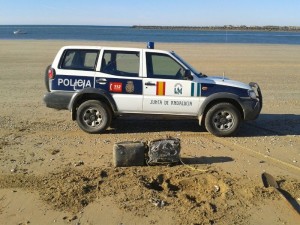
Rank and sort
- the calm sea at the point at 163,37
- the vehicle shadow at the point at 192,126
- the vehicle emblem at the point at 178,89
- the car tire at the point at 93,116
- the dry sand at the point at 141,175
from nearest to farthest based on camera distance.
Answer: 1. the dry sand at the point at 141,175
2. the vehicle emblem at the point at 178,89
3. the car tire at the point at 93,116
4. the vehicle shadow at the point at 192,126
5. the calm sea at the point at 163,37

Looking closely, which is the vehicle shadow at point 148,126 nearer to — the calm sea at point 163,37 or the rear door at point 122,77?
the rear door at point 122,77

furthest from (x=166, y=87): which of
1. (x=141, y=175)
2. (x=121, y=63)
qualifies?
(x=141, y=175)

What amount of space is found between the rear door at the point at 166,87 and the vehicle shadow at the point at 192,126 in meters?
0.31

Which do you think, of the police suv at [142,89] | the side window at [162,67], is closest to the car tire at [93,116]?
the police suv at [142,89]

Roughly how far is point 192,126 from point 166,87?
155 cm

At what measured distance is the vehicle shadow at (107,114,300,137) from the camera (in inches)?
354

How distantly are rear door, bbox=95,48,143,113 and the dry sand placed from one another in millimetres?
774

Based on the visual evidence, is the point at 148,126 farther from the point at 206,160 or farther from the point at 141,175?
the point at 141,175

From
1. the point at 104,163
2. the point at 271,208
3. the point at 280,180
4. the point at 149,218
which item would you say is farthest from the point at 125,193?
the point at 280,180

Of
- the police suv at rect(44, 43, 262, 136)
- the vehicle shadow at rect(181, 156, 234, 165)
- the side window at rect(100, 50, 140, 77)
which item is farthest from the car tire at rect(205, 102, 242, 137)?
the side window at rect(100, 50, 140, 77)

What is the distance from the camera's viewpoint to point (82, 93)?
8.41 metres

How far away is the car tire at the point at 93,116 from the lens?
8484 millimetres

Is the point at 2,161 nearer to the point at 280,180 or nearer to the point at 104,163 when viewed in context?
the point at 104,163

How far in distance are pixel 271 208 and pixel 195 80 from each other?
12.1ft
